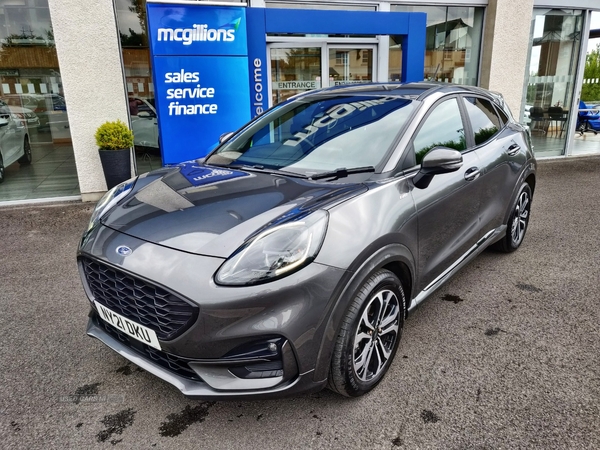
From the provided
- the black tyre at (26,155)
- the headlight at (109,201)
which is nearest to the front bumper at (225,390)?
the headlight at (109,201)

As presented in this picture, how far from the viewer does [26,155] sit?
730 centimetres

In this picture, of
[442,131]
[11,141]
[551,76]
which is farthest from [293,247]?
[551,76]

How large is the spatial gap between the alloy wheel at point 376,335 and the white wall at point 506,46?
7989 mm

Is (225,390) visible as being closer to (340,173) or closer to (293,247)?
(293,247)

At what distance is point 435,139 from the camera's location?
2.99 meters

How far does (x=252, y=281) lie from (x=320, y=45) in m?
6.98

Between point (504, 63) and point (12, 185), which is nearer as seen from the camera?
point (12, 185)

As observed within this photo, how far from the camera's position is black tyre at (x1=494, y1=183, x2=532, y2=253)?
413 centimetres

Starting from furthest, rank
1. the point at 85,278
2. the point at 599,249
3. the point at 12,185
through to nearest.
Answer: the point at 12,185
the point at 599,249
the point at 85,278

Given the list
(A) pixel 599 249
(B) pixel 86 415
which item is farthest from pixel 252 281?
(A) pixel 599 249

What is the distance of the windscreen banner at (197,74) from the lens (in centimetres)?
622

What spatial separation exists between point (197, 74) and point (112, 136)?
4.84 ft

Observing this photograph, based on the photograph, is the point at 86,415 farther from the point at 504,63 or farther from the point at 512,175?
the point at 504,63

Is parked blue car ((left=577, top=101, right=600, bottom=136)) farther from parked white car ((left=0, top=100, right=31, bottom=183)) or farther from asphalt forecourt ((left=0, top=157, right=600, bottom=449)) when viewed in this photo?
parked white car ((left=0, top=100, right=31, bottom=183))
